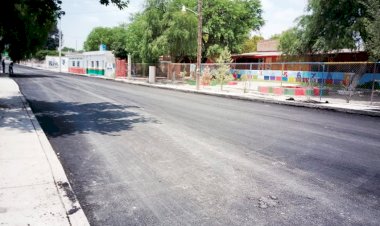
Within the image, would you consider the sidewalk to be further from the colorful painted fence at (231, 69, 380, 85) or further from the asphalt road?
the colorful painted fence at (231, 69, 380, 85)

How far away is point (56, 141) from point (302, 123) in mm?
7893

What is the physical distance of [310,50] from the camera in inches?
1148

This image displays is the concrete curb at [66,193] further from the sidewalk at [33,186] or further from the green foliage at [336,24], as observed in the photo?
the green foliage at [336,24]

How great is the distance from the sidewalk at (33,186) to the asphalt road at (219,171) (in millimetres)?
251

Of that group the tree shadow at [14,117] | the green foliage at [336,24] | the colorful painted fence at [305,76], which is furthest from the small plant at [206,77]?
the tree shadow at [14,117]

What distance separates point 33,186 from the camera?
471cm

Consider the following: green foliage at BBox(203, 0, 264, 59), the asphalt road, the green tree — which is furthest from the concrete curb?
the green tree

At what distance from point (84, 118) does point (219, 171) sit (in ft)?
22.7

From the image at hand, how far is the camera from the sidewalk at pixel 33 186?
12.6 feet

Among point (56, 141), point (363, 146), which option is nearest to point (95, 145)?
point (56, 141)

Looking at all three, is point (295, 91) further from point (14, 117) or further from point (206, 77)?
point (14, 117)

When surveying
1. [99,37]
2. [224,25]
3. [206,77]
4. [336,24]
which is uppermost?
[99,37]

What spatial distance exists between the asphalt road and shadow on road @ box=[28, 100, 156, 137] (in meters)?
0.06

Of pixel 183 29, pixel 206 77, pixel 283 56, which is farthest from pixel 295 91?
pixel 283 56
